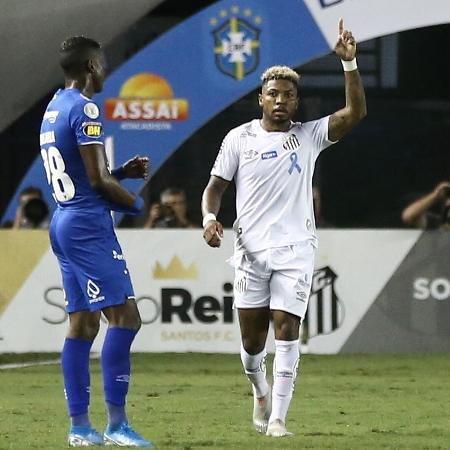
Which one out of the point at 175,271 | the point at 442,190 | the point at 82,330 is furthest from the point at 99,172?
the point at 442,190

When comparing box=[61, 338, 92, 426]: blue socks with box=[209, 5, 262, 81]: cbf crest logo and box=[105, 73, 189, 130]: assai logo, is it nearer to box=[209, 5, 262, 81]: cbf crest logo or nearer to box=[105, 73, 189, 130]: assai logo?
box=[105, 73, 189, 130]: assai logo

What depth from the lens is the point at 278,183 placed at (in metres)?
8.55

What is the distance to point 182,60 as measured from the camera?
15.2 meters

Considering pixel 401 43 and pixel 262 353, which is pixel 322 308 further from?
pixel 262 353

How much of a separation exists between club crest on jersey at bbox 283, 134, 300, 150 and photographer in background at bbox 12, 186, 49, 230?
6.63 meters

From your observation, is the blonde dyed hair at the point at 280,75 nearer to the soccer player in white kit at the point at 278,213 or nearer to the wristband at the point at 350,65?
→ the soccer player in white kit at the point at 278,213

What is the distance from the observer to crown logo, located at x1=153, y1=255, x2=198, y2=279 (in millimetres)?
14438

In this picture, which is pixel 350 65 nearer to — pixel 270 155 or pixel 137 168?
pixel 270 155

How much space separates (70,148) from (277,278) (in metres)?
1.47

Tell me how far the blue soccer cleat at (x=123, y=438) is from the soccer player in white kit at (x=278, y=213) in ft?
2.92

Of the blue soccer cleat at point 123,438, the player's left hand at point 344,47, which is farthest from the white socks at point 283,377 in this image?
the player's left hand at point 344,47

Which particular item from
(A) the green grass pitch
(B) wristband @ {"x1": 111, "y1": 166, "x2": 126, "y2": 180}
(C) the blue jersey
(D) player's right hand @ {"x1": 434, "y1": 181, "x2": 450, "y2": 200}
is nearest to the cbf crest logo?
(D) player's right hand @ {"x1": 434, "y1": 181, "x2": 450, "y2": 200}

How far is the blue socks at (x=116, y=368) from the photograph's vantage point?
7.82 m

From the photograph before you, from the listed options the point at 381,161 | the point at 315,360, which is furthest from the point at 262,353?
the point at 381,161
